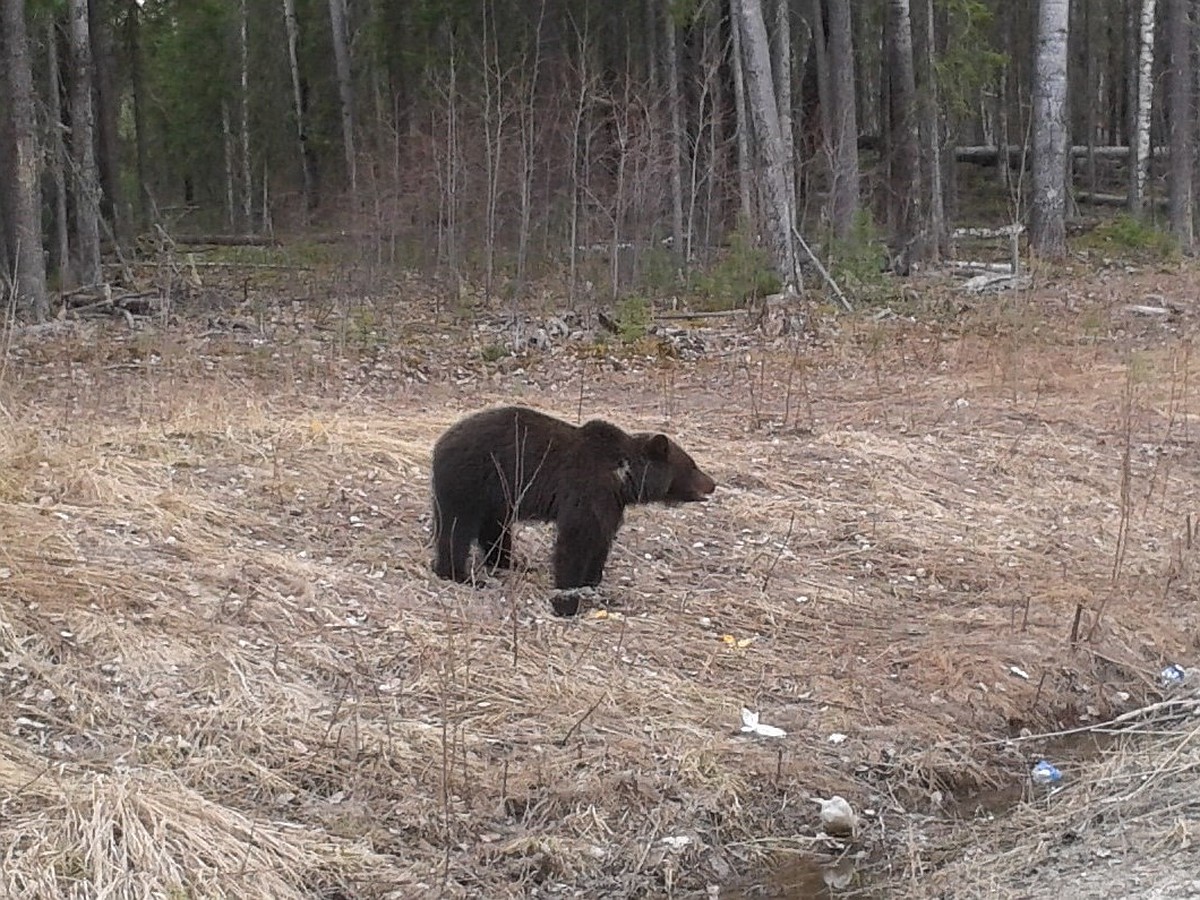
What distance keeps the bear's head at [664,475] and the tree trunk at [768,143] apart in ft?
31.8

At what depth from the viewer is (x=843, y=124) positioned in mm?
20438

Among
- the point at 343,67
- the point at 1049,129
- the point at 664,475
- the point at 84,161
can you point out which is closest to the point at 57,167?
the point at 84,161

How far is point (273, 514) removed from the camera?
8.52 metres

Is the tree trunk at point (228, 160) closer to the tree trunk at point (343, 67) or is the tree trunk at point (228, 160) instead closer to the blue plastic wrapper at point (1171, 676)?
the tree trunk at point (343, 67)

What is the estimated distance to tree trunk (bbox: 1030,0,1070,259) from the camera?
66.6ft

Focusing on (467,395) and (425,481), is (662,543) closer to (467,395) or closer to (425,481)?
(425,481)

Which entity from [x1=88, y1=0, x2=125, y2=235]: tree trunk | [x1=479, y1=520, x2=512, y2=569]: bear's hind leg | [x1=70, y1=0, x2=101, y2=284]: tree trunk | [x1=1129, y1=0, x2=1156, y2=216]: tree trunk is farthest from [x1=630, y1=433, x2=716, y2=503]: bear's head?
[x1=1129, y1=0, x2=1156, y2=216]: tree trunk

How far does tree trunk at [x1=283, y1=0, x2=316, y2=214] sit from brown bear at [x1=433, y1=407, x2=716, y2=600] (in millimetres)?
30048

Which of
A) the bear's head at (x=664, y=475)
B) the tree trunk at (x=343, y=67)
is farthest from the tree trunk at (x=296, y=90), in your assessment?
the bear's head at (x=664, y=475)

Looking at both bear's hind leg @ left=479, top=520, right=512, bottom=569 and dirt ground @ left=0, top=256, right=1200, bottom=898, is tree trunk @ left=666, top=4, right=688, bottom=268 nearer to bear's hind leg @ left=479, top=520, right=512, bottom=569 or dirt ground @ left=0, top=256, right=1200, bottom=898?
dirt ground @ left=0, top=256, right=1200, bottom=898

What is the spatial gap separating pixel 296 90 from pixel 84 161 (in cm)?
1882

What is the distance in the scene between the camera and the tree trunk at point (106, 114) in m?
24.5

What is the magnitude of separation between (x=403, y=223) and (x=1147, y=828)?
17018mm

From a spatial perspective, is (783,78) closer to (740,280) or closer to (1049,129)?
(1049,129)
